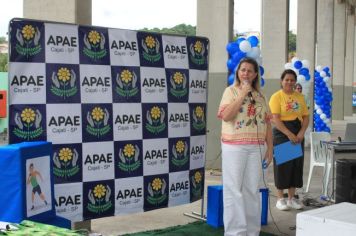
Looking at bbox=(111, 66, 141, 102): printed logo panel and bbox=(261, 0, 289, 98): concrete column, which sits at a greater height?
bbox=(261, 0, 289, 98): concrete column

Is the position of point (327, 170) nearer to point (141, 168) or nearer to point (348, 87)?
point (141, 168)

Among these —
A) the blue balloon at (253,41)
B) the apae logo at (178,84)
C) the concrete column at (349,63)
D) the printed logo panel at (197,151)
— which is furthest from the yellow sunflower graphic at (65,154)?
the concrete column at (349,63)

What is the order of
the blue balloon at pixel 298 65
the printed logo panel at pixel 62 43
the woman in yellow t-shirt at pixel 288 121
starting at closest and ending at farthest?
the printed logo panel at pixel 62 43 < the woman in yellow t-shirt at pixel 288 121 < the blue balloon at pixel 298 65

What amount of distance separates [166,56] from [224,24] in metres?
3.70

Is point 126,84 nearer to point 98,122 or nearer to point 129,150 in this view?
point 98,122

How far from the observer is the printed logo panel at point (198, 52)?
4.63 meters

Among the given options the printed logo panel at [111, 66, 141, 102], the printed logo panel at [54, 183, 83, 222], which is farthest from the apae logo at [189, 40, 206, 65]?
the printed logo panel at [54, 183, 83, 222]

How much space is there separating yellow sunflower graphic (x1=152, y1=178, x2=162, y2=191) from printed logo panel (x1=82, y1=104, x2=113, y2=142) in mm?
635

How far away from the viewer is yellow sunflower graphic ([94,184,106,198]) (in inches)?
157

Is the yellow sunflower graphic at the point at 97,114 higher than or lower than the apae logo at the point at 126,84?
lower

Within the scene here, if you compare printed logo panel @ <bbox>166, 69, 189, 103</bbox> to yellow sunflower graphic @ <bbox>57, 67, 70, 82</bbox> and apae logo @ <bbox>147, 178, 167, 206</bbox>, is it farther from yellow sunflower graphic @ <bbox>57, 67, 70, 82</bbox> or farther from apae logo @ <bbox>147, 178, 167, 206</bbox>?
yellow sunflower graphic @ <bbox>57, 67, 70, 82</bbox>

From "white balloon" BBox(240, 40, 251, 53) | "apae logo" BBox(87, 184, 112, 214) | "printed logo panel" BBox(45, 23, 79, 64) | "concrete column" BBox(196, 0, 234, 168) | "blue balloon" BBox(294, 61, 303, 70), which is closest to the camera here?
"printed logo panel" BBox(45, 23, 79, 64)

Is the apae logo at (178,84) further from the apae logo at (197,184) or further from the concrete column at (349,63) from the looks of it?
the concrete column at (349,63)

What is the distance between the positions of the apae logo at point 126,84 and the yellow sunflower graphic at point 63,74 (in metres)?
0.45
